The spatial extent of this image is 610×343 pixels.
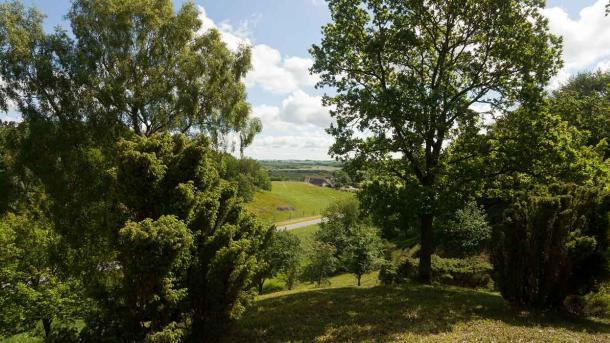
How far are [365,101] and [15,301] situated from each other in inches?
683

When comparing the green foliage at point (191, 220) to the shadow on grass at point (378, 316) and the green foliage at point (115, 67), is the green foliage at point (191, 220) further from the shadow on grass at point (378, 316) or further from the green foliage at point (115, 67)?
the green foliage at point (115, 67)

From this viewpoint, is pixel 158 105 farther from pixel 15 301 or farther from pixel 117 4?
pixel 15 301

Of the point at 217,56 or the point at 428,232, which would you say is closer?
the point at 428,232

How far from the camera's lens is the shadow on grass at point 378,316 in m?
12.8

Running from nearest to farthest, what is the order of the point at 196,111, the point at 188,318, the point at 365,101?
the point at 188,318, the point at 365,101, the point at 196,111

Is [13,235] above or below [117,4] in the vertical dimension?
below

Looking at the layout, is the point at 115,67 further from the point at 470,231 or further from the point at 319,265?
the point at 470,231

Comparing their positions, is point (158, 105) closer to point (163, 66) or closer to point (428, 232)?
point (163, 66)

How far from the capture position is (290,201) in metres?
123

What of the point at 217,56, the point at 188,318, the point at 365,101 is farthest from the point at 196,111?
the point at 188,318

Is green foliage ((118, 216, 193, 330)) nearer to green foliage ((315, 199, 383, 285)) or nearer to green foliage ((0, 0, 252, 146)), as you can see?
green foliage ((315, 199, 383, 285))

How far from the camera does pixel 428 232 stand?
1980 centimetres

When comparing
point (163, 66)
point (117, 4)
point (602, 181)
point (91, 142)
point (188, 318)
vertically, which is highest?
point (117, 4)

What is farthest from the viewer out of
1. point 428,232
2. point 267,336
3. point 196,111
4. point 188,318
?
point 196,111
